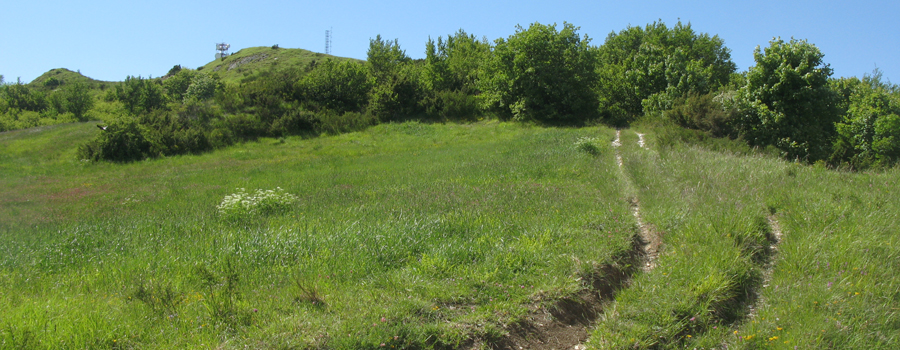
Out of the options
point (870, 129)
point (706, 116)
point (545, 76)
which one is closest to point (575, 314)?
point (706, 116)

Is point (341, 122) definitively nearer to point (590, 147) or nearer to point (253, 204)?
point (590, 147)

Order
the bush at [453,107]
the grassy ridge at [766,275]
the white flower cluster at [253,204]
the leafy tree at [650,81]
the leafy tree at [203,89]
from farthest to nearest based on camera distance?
the leafy tree at [203,89] < the bush at [453,107] < the leafy tree at [650,81] < the white flower cluster at [253,204] < the grassy ridge at [766,275]

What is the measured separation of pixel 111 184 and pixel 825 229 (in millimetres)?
22415

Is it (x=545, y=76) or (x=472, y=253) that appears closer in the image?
(x=472, y=253)

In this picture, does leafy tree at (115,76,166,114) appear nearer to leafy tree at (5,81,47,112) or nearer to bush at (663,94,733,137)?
leafy tree at (5,81,47,112)

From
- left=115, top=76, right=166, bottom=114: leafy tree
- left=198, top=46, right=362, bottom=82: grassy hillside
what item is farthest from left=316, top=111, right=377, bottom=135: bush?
left=198, top=46, right=362, bottom=82: grassy hillside

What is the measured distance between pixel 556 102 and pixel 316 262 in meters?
31.5

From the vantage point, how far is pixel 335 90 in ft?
131

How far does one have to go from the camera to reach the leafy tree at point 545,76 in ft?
112

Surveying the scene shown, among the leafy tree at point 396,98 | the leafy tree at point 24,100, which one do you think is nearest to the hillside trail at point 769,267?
the leafy tree at point 396,98

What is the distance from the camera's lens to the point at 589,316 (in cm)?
495

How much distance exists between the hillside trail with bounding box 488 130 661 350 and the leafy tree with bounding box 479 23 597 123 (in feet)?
95.1

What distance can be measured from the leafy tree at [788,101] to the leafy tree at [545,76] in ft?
42.4

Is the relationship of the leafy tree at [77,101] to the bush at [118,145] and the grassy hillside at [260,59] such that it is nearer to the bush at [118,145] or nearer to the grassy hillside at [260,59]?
the bush at [118,145]
